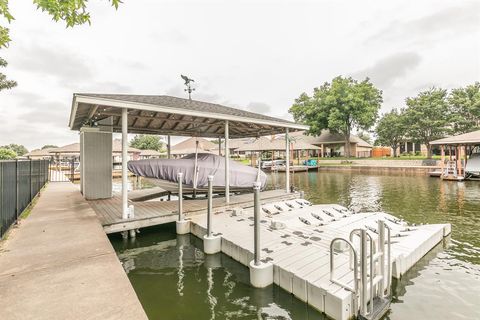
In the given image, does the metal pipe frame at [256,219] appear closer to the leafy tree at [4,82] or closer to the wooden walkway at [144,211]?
the wooden walkway at [144,211]

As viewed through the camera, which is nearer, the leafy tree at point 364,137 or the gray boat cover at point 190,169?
the gray boat cover at point 190,169

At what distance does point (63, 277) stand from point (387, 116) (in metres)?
47.3

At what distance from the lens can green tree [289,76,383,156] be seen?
3403 cm

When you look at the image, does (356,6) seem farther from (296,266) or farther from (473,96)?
(473,96)

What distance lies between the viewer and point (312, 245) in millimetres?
4613

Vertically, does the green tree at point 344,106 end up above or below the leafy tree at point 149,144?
above

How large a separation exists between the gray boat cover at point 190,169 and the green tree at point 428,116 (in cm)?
3135

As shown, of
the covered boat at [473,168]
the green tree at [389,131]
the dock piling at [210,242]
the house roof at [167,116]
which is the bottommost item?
the dock piling at [210,242]

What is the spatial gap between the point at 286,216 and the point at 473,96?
37.8 metres

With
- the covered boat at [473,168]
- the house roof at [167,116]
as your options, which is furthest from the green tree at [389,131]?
the house roof at [167,116]

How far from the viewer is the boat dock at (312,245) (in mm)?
3186

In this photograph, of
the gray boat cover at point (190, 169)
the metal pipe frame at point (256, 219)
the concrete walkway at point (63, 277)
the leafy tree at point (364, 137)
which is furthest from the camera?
the leafy tree at point (364, 137)

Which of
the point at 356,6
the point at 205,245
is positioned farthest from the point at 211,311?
the point at 356,6

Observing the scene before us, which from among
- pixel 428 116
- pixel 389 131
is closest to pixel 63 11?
pixel 428 116
